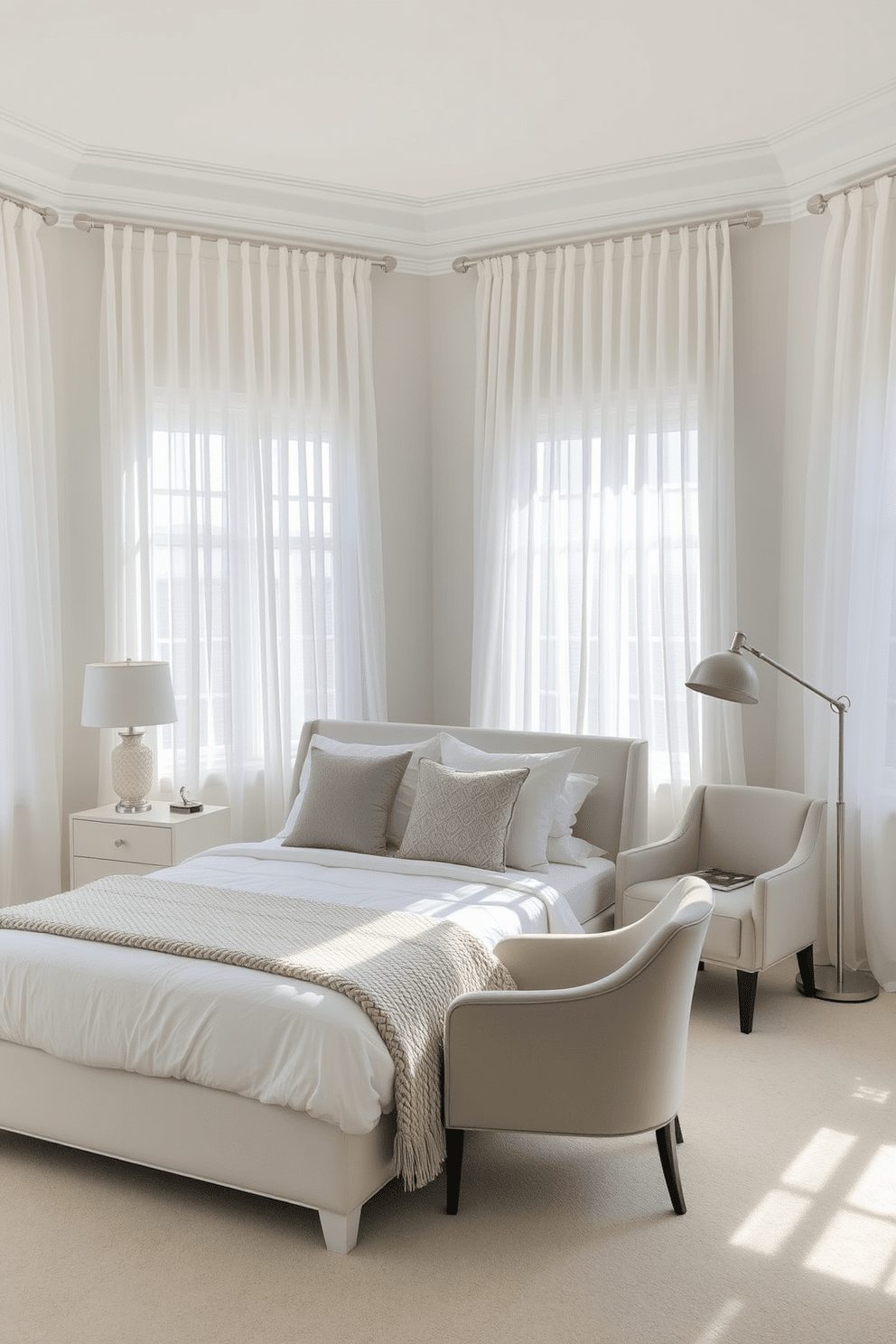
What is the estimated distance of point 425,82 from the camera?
4.08 metres

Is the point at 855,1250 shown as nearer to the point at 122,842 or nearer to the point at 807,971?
the point at 807,971

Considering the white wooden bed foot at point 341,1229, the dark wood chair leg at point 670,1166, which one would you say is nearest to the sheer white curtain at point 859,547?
the dark wood chair leg at point 670,1166

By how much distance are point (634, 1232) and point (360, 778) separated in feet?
6.38

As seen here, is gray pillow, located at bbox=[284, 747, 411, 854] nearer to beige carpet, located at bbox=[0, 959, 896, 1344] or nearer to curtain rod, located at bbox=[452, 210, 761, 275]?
beige carpet, located at bbox=[0, 959, 896, 1344]

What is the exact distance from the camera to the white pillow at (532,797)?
3.98 meters

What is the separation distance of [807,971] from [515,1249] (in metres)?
2.11

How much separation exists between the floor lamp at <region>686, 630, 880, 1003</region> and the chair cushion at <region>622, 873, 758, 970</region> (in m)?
0.49

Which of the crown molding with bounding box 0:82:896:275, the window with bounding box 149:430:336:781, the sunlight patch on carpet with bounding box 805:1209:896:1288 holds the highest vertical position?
the crown molding with bounding box 0:82:896:275

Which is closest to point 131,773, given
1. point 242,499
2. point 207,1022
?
point 242,499

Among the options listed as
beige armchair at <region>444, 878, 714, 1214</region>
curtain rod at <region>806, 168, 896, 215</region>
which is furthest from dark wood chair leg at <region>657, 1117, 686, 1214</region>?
curtain rod at <region>806, 168, 896, 215</region>

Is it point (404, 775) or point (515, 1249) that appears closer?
point (515, 1249)

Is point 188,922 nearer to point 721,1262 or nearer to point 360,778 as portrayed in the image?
point 360,778

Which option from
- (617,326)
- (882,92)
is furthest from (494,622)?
(882,92)

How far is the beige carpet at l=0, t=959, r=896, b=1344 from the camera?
235 centimetres
